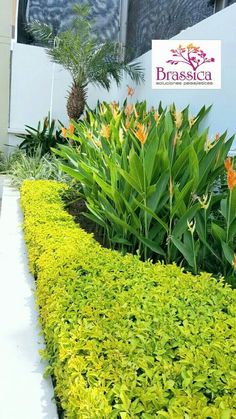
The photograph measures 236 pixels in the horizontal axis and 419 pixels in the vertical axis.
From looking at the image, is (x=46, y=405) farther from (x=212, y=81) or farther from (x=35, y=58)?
(x=35, y=58)

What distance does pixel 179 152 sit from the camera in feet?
9.48

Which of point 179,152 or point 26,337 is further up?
point 179,152

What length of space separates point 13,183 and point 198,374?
546 centimetres

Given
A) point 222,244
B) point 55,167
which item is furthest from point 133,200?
point 55,167

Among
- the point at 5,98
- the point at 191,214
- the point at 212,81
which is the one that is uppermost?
the point at 5,98

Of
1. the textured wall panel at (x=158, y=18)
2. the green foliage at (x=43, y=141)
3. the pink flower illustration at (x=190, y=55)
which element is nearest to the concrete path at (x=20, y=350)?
→ the pink flower illustration at (x=190, y=55)

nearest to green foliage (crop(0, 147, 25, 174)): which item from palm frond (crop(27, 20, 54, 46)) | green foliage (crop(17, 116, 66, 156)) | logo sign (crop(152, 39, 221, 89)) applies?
green foliage (crop(17, 116, 66, 156))

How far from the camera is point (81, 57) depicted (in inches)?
294

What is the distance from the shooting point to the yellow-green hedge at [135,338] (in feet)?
4.04

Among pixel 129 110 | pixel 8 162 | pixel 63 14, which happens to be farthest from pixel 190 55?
pixel 63 14

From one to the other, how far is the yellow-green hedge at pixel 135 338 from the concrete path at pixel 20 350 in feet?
0.30

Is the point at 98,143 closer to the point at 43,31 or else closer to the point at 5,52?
the point at 43,31

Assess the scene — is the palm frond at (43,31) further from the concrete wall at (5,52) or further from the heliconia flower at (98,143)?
the heliconia flower at (98,143)

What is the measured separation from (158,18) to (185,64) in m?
3.21
